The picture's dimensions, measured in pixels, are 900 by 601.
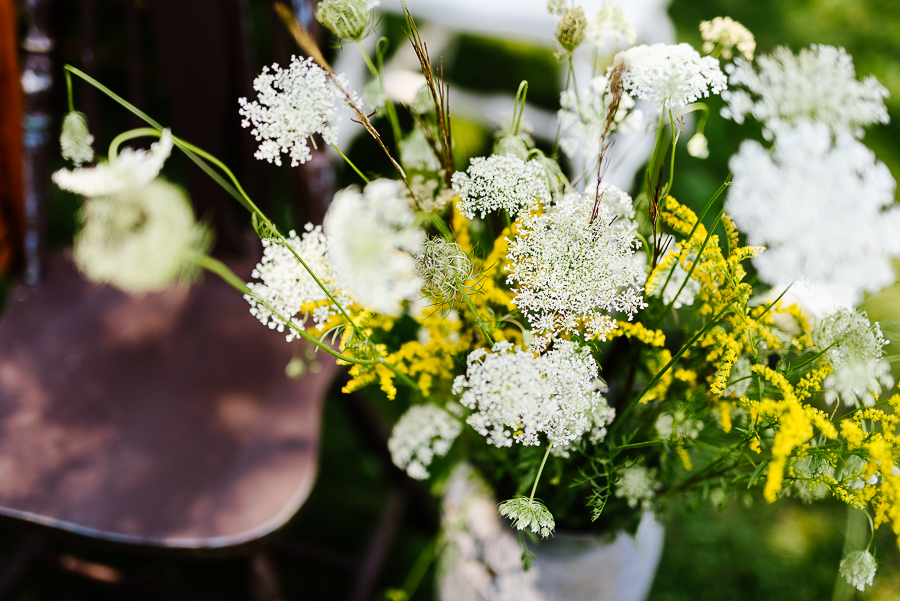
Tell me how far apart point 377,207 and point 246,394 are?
0.75 metres

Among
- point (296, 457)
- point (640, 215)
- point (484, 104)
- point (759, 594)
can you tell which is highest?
point (484, 104)

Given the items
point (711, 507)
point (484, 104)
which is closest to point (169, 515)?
point (711, 507)

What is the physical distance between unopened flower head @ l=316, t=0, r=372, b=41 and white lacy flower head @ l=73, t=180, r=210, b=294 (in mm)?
326

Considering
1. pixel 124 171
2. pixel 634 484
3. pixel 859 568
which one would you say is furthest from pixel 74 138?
pixel 859 568

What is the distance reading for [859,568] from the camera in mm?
557

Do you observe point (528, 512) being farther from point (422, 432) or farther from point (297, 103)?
point (297, 103)

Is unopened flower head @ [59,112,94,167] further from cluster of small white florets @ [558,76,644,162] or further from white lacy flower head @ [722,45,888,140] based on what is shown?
white lacy flower head @ [722,45,888,140]

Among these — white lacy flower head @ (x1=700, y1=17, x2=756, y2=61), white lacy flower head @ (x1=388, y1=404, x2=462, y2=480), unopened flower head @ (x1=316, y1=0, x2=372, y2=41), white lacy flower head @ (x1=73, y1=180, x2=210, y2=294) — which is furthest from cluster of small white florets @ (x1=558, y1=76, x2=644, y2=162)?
white lacy flower head @ (x1=73, y1=180, x2=210, y2=294)

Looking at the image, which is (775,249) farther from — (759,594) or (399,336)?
(759,594)

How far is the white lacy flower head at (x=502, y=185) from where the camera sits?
1.76 ft

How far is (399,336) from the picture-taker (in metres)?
0.78

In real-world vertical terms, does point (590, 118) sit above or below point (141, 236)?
above

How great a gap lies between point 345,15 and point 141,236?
453mm

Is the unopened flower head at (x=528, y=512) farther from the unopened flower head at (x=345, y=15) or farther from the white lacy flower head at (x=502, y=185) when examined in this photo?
the unopened flower head at (x=345, y=15)
